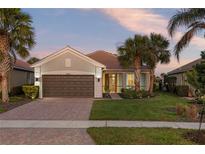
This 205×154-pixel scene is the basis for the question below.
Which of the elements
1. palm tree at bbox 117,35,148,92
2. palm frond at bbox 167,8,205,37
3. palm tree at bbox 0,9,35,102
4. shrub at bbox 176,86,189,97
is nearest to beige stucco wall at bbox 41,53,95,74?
palm tree at bbox 117,35,148,92

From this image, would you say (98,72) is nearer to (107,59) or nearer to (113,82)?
(113,82)

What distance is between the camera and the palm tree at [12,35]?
61.1ft

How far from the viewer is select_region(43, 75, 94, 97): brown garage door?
24.1m

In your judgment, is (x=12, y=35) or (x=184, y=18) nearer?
(x=184, y=18)

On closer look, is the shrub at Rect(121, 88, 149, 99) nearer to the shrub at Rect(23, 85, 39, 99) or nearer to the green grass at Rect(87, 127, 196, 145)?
the shrub at Rect(23, 85, 39, 99)

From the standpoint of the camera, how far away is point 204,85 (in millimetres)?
9398

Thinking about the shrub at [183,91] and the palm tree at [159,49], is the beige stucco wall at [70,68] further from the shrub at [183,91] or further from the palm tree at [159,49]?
the shrub at [183,91]

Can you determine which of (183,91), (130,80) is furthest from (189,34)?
(130,80)

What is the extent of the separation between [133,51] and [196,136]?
636 inches

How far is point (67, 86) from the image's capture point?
950 inches

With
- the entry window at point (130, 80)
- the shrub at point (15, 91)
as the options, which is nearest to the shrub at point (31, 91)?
the shrub at point (15, 91)
